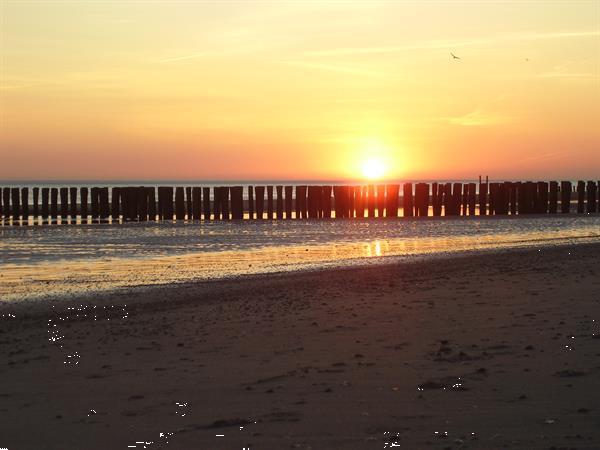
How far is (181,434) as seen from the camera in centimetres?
546

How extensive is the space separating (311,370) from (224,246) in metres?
14.9

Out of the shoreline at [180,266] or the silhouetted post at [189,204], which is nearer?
the shoreline at [180,266]

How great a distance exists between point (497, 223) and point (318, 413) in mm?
26877

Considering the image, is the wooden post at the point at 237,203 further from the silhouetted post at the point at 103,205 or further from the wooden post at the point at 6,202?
the wooden post at the point at 6,202

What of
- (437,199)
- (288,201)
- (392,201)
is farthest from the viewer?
(437,199)

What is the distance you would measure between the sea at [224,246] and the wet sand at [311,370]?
3015 mm

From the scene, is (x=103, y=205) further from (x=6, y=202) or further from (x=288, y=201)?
(x=288, y=201)

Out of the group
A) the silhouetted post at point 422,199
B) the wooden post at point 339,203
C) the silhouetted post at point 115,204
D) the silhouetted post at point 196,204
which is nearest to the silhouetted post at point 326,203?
the wooden post at point 339,203

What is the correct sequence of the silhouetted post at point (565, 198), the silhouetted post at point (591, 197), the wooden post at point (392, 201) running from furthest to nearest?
→ the silhouetted post at point (565, 198) → the silhouetted post at point (591, 197) → the wooden post at point (392, 201)

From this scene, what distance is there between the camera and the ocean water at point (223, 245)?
1543cm

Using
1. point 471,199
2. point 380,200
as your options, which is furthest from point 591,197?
point 380,200

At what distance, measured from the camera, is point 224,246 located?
21.8 meters

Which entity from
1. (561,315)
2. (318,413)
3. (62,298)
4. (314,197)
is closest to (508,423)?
(318,413)

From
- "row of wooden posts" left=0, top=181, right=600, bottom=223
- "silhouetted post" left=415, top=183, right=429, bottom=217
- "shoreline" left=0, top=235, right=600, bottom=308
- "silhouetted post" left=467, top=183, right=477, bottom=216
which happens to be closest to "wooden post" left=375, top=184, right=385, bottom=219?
"row of wooden posts" left=0, top=181, right=600, bottom=223
